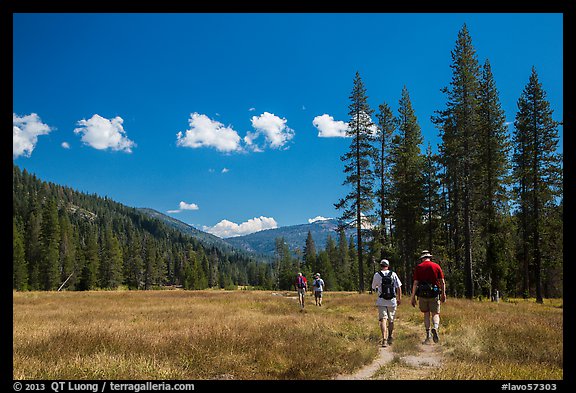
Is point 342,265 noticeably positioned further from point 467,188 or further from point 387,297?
point 387,297

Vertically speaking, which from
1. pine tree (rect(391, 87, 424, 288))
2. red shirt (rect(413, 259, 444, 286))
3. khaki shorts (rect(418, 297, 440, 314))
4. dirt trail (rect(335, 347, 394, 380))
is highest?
pine tree (rect(391, 87, 424, 288))

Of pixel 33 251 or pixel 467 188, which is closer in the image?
pixel 467 188

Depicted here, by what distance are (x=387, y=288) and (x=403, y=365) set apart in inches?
117

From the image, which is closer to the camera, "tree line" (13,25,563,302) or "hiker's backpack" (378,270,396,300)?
"hiker's backpack" (378,270,396,300)

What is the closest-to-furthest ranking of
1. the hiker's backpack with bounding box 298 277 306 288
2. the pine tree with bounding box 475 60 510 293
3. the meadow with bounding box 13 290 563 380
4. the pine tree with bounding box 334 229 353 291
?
the meadow with bounding box 13 290 563 380 → the hiker's backpack with bounding box 298 277 306 288 → the pine tree with bounding box 475 60 510 293 → the pine tree with bounding box 334 229 353 291

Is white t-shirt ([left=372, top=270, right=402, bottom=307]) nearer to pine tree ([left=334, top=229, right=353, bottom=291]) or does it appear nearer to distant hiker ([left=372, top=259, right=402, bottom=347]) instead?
→ distant hiker ([left=372, top=259, right=402, bottom=347])

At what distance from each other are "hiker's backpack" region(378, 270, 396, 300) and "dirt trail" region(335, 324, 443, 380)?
1346 millimetres

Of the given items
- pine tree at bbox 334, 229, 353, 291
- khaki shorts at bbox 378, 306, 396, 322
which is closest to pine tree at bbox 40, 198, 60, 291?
pine tree at bbox 334, 229, 353, 291

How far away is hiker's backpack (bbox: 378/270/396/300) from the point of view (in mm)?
10086

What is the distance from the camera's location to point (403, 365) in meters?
7.37

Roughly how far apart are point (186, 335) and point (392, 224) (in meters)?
29.2

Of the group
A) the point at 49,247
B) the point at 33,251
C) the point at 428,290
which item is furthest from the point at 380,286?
the point at 33,251

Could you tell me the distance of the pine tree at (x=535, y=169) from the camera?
27.6 metres
